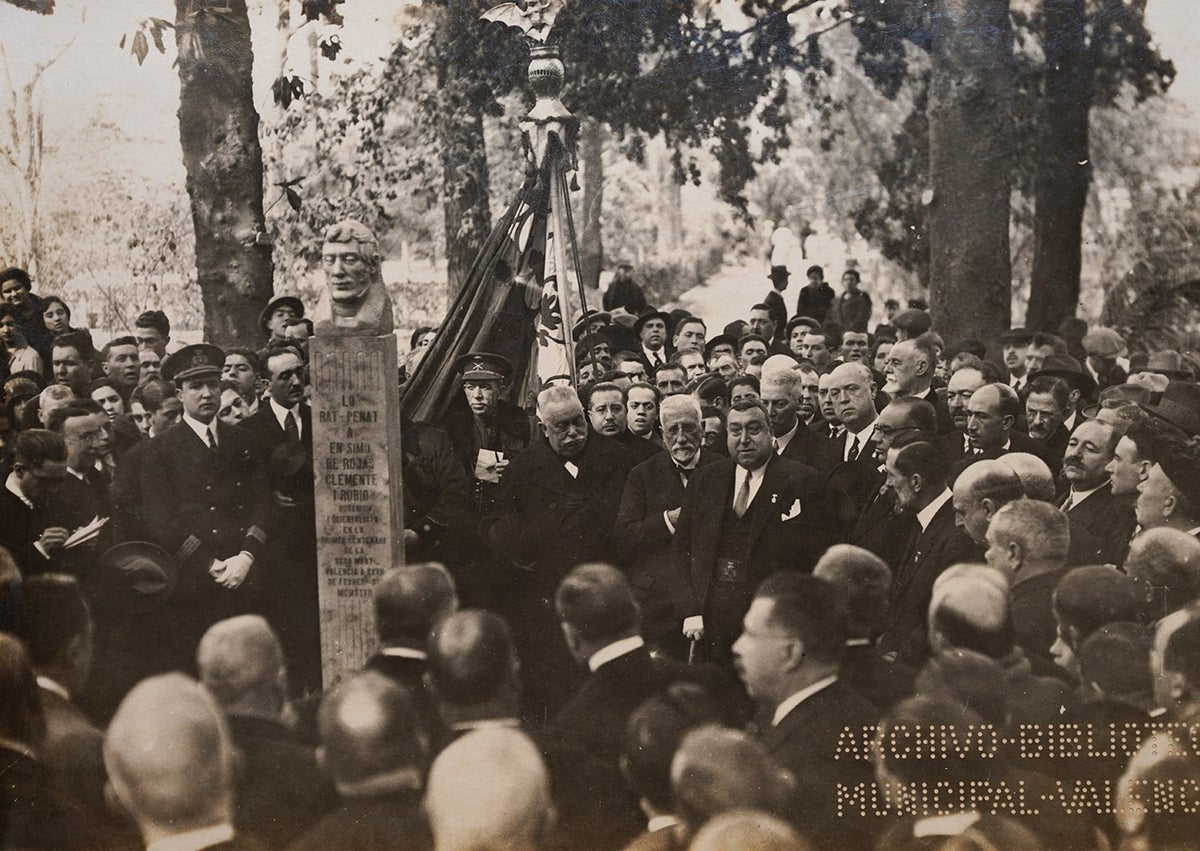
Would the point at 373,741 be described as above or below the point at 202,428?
below

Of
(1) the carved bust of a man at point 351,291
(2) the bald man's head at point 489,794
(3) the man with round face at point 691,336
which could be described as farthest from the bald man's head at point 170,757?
(3) the man with round face at point 691,336

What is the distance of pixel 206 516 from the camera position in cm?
622

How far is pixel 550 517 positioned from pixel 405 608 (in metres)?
0.75

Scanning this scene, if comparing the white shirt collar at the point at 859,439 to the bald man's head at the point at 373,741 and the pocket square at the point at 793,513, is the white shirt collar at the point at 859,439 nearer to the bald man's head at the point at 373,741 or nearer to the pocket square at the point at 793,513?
the pocket square at the point at 793,513

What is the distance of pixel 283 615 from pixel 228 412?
953 mm

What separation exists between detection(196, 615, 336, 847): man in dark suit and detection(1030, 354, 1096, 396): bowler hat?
3.67 m

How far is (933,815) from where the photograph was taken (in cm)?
607

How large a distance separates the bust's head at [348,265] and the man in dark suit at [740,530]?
1707 millimetres

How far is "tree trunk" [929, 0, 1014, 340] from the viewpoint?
6.27 meters

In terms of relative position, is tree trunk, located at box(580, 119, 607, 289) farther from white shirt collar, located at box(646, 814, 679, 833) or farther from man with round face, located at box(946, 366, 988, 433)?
white shirt collar, located at box(646, 814, 679, 833)

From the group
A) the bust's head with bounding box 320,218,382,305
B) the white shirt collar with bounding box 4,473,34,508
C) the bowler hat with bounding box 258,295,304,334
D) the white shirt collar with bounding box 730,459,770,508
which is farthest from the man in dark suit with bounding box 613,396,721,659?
the white shirt collar with bounding box 4,473,34,508

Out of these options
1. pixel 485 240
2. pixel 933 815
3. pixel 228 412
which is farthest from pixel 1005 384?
pixel 228 412

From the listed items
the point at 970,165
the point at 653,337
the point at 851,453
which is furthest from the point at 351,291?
the point at 970,165

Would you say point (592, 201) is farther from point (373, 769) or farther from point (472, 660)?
point (373, 769)
